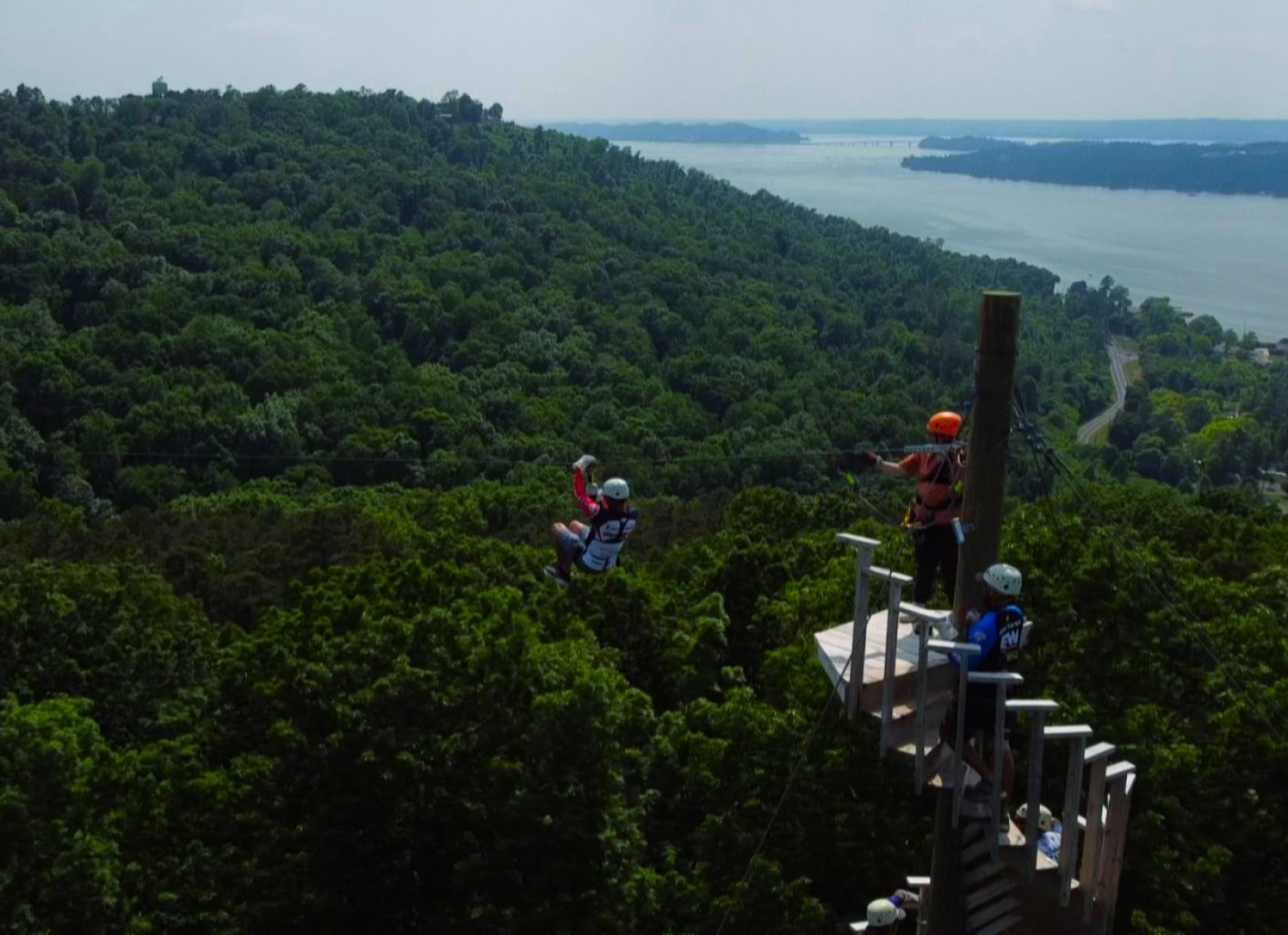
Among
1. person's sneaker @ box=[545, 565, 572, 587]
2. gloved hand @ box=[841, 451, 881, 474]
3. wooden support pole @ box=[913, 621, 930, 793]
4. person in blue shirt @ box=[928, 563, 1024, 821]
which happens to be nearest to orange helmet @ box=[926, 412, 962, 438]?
gloved hand @ box=[841, 451, 881, 474]

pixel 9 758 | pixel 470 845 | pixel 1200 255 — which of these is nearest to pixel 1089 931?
pixel 470 845

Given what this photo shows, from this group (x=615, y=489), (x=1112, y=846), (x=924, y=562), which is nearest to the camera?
(x=1112, y=846)

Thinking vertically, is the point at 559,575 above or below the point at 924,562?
below

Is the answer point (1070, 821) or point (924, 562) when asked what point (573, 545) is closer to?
point (924, 562)

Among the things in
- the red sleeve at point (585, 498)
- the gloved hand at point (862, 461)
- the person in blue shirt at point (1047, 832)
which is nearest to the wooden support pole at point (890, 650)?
the person in blue shirt at point (1047, 832)

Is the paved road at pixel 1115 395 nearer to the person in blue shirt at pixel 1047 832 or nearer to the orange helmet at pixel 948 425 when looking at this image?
the orange helmet at pixel 948 425

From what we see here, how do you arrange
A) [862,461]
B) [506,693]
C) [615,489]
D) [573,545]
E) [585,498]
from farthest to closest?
1. [506,693]
2. [573,545]
3. [585,498]
4. [615,489]
5. [862,461]

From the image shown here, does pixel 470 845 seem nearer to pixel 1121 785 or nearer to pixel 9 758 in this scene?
pixel 9 758

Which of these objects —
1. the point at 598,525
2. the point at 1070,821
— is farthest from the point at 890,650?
the point at 598,525

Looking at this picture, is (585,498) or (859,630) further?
(585,498)

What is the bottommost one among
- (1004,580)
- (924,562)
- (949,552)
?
(924,562)
